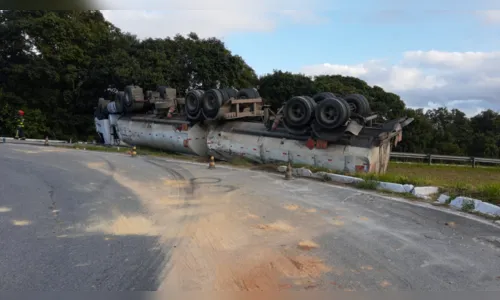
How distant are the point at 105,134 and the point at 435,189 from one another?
15494mm

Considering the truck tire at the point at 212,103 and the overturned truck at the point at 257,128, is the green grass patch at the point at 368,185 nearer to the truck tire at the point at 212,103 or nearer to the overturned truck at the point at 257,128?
the overturned truck at the point at 257,128

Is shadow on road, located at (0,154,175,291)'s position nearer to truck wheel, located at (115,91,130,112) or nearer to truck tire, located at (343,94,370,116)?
truck tire, located at (343,94,370,116)

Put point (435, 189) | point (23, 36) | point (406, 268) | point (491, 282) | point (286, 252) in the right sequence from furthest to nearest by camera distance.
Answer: point (23, 36), point (435, 189), point (286, 252), point (406, 268), point (491, 282)

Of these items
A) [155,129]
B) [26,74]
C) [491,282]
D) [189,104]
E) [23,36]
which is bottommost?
[491,282]

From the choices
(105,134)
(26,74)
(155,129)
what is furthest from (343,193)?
(26,74)

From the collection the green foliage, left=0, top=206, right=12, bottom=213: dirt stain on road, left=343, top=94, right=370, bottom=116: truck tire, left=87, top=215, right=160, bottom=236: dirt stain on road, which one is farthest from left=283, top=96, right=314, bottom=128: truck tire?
the green foliage

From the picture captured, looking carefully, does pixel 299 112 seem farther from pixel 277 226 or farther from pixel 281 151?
pixel 277 226

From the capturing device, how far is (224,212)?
18.2 feet

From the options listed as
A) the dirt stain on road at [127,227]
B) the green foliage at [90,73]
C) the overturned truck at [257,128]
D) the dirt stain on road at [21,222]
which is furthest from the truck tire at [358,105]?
the green foliage at [90,73]

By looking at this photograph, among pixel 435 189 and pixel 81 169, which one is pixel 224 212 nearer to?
pixel 435 189

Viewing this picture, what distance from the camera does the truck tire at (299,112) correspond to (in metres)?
10.2

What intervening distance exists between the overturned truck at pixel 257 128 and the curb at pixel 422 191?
1.34 metres

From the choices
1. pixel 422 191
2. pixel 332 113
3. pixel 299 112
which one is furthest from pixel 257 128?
pixel 422 191

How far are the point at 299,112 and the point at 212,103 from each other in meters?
3.54
